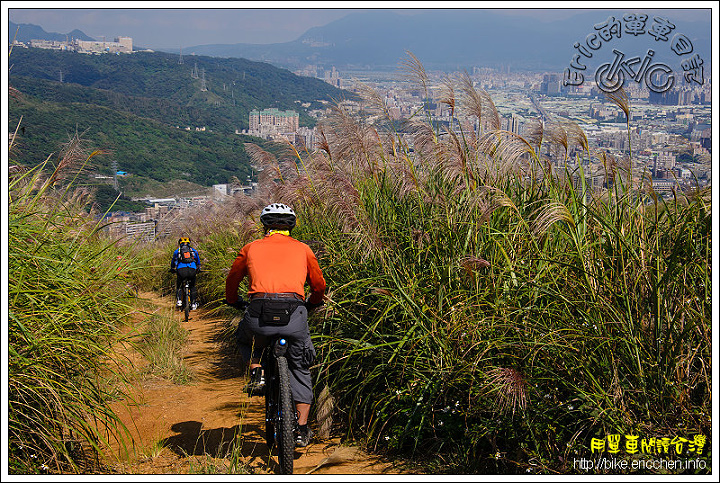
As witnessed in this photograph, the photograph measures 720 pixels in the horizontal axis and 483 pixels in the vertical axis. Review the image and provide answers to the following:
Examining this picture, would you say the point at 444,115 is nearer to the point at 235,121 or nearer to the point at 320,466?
the point at 320,466

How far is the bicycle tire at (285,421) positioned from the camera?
3484 mm

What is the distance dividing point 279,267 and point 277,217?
1.36 ft

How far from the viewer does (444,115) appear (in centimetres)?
559

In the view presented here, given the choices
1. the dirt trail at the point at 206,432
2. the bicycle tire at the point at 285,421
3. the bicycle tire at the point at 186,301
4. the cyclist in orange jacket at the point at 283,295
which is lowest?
the bicycle tire at the point at 186,301

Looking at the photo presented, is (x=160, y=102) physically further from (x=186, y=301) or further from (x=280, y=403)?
(x=280, y=403)

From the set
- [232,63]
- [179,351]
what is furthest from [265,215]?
[232,63]

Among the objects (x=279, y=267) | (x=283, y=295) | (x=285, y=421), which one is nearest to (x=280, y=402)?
(x=285, y=421)

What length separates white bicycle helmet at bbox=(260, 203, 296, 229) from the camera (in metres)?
3.96

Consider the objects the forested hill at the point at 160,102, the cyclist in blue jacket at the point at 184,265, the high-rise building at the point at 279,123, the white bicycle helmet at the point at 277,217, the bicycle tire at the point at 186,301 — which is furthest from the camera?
the forested hill at the point at 160,102

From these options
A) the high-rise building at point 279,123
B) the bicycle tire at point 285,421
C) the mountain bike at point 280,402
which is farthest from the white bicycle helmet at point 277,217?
the high-rise building at point 279,123

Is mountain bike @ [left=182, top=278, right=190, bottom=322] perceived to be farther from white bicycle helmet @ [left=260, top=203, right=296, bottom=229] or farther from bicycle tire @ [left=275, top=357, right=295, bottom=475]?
bicycle tire @ [left=275, top=357, right=295, bottom=475]

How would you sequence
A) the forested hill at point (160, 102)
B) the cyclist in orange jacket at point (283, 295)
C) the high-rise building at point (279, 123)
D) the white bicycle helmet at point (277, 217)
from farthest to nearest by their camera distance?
the forested hill at point (160, 102) < the high-rise building at point (279, 123) < the white bicycle helmet at point (277, 217) < the cyclist in orange jacket at point (283, 295)

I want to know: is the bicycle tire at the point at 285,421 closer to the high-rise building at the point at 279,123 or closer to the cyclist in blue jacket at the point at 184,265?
the high-rise building at the point at 279,123

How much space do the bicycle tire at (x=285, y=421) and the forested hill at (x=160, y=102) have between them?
348cm
